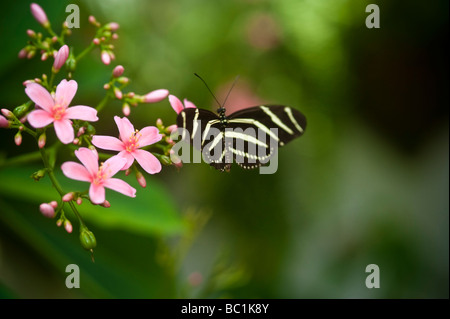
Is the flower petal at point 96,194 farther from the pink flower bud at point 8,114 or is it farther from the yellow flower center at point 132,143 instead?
the pink flower bud at point 8,114

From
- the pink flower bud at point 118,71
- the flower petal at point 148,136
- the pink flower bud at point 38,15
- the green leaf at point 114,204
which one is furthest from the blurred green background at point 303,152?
the flower petal at point 148,136

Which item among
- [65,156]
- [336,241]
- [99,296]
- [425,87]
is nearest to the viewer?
[99,296]

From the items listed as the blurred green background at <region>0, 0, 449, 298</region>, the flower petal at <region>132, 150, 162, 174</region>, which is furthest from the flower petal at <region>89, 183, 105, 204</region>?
the blurred green background at <region>0, 0, 449, 298</region>

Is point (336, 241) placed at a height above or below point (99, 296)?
above

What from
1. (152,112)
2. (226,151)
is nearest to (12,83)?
(152,112)

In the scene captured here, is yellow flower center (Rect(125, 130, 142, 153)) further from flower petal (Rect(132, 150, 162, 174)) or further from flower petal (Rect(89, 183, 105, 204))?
flower petal (Rect(89, 183, 105, 204))
